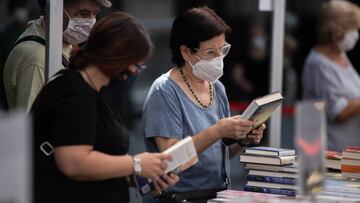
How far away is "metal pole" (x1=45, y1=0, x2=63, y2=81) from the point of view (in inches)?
147

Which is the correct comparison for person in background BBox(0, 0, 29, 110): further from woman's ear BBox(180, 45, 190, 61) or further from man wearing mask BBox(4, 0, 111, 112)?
woman's ear BBox(180, 45, 190, 61)

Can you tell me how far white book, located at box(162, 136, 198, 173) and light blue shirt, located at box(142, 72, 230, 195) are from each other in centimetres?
54

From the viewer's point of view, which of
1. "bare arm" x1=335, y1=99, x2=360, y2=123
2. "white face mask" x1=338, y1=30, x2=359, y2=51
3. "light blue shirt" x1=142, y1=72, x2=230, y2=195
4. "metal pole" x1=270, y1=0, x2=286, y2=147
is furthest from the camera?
"white face mask" x1=338, y1=30, x2=359, y2=51

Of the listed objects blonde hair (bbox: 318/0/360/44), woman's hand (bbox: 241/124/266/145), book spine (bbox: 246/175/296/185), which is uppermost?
blonde hair (bbox: 318/0/360/44)

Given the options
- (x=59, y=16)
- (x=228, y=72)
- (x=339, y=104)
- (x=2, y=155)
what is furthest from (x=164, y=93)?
(x=228, y=72)

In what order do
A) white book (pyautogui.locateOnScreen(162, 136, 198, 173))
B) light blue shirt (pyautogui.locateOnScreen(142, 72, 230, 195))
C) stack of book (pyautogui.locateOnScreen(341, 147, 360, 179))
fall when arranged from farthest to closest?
stack of book (pyautogui.locateOnScreen(341, 147, 360, 179))
light blue shirt (pyautogui.locateOnScreen(142, 72, 230, 195))
white book (pyautogui.locateOnScreen(162, 136, 198, 173))

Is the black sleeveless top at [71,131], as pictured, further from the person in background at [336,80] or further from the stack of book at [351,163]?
the person in background at [336,80]

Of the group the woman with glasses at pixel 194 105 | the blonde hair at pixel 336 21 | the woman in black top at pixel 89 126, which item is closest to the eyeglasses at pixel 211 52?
the woman with glasses at pixel 194 105

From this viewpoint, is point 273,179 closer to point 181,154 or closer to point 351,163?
point 351,163

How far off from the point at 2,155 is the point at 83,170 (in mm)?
969

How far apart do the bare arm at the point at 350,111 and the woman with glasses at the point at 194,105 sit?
72.5 inches

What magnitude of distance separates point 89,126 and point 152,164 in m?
0.25

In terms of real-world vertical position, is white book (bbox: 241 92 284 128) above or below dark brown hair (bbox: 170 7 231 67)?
below

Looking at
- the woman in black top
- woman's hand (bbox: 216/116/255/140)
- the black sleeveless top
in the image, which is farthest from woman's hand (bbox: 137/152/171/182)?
woman's hand (bbox: 216/116/255/140)
